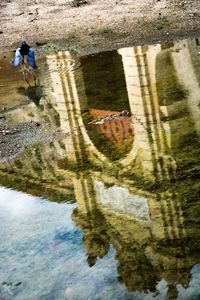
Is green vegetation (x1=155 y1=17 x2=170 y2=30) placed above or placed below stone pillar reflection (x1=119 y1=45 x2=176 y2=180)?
above

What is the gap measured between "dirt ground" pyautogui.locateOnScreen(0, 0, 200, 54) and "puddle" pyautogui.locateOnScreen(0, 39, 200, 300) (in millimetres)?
4917

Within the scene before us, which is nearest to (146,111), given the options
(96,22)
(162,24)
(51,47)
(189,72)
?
(189,72)

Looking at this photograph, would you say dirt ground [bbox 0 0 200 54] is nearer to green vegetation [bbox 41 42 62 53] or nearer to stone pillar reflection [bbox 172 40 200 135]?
green vegetation [bbox 41 42 62 53]

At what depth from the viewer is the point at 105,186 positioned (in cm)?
856

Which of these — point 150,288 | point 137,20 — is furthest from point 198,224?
point 137,20

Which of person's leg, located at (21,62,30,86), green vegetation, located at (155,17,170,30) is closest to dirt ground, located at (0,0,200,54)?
green vegetation, located at (155,17,170,30)

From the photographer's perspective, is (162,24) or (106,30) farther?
(106,30)

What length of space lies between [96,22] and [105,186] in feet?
51.1

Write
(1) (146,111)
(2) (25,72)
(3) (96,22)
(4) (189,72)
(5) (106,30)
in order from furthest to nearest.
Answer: (3) (96,22), (5) (106,30), (2) (25,72), (4) (189,72), (1) (146,111)

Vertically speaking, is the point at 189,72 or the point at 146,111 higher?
the point at 189,72

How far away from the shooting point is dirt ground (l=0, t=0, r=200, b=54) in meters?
19.5

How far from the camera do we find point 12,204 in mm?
8586

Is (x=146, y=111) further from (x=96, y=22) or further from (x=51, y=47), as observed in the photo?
(x=96, y=22)

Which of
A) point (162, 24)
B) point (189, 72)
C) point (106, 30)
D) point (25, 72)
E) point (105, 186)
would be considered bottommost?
point (105, 186)
